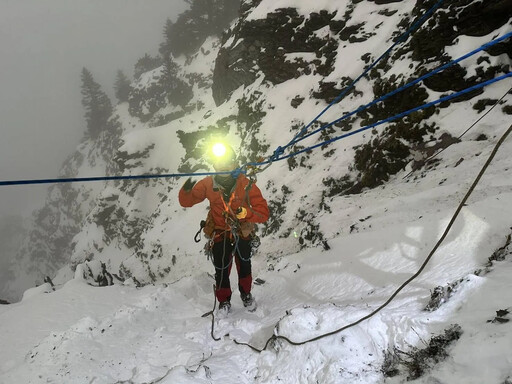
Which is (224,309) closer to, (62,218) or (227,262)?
(227,262)

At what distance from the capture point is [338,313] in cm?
329

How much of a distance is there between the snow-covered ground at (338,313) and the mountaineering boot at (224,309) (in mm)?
108

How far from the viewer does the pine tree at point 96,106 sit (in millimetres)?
55812

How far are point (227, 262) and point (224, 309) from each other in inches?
31.1

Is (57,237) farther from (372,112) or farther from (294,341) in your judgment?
(294,341)

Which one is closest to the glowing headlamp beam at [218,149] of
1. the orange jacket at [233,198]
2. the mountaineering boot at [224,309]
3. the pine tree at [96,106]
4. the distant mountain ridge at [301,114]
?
the orange jacket at [233,198]

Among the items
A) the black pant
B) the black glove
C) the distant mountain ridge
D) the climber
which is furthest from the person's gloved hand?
the distant mountain ridge

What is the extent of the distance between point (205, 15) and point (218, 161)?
5102 centimetres

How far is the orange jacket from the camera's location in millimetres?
4816

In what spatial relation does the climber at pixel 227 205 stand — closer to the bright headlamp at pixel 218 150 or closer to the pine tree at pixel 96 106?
the bright headlamp at pixel 218 150

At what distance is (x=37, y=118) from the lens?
365 feet

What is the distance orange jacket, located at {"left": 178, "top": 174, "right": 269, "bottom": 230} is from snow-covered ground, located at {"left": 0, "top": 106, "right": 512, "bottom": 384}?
58.3 inches

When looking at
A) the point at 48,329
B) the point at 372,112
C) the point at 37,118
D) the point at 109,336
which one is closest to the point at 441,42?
the point at 372,112

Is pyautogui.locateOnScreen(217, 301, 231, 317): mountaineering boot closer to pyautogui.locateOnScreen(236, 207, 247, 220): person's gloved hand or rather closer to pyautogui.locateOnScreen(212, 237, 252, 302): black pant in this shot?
pyautogui.locateOnScreen(212, 237, 252, 302): black pant
